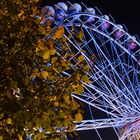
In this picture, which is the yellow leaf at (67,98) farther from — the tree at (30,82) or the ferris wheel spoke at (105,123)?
the ferris wheel spoke at (105,123)

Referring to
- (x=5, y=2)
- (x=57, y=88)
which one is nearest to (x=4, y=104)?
(x=57, y=88)

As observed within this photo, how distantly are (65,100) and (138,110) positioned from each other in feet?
28.7

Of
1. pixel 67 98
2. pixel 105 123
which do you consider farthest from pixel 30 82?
pixel 105 123

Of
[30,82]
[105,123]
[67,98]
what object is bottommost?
[105,123]

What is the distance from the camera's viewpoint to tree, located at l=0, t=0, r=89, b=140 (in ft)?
12.6

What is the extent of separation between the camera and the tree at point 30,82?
3848mm

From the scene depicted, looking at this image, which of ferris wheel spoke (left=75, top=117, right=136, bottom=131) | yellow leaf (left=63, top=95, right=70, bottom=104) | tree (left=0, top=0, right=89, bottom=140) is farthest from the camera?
ferris wheel spoke (left=75, top=117, right=136, bottom=131)

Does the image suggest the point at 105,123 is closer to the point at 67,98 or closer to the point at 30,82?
the point at 67,98

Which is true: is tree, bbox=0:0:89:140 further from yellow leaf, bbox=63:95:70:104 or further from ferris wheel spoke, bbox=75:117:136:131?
ferris wheel spoke, bbox=75:117:136:131

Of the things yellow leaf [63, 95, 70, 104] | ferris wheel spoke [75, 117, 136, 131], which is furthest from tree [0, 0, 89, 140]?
ferris wheel spoke [75, 117, 136, 131]

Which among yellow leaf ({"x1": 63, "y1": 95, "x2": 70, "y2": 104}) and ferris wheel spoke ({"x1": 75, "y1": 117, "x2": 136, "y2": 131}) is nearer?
yellow leaf ({"x1": 63, "y1": 95, "x2": 70, "y2": 104})

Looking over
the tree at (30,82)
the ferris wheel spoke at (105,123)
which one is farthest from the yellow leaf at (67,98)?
the ferris wheel spoke at (105,123)

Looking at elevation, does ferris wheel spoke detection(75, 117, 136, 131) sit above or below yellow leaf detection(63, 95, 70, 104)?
below

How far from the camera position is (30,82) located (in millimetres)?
3996
